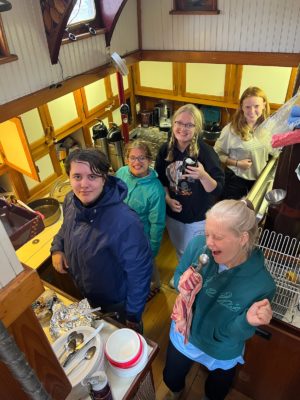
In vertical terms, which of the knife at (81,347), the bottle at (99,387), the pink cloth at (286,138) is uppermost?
the pink cloth at (286,138)

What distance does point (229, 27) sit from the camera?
2.43m

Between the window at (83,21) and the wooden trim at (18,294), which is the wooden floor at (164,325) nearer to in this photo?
the wooden trim at (18,294)

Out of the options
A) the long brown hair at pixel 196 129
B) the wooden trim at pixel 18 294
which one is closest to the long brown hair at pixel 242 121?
the long brown hair at pixel 196 129

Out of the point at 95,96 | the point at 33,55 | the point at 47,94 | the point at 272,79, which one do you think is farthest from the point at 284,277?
the point at 95,96

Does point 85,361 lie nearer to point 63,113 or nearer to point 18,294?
point 18,294

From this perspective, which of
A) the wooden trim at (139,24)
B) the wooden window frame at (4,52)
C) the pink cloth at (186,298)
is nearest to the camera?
the pink cloth at (186,298)

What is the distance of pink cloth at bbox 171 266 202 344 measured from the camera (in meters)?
1.29

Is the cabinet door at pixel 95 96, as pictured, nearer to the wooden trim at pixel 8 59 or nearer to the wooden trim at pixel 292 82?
the wooden trim at pixel 8 59

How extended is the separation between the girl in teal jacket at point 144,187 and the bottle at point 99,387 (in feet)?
3.50

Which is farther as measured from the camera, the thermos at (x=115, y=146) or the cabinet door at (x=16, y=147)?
the thermos at (x=115, y=146)

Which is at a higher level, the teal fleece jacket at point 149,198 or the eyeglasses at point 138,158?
the eyeglasses at point 138,158

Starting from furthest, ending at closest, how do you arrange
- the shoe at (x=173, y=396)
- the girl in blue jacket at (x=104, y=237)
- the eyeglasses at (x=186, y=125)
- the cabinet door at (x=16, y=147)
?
the cabinet door at (x=16, y=147) < the shoe at (x=173, y=396) < the eyeglasses at (x=186, y=125) < the girl in blue jacket at (x=104, y=237)

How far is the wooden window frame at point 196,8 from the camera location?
239cm

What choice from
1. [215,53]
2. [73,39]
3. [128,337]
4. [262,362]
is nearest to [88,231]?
[128,337]
